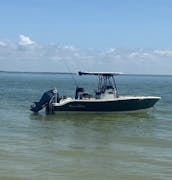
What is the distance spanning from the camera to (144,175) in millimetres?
16109

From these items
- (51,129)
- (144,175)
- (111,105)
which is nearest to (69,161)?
(144,175)

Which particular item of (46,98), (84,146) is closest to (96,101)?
(46,98)

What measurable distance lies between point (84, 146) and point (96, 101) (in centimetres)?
1361

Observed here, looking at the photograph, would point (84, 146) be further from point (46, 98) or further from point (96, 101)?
point (46, 98)

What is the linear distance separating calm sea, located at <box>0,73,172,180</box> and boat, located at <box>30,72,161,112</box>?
0.57 m

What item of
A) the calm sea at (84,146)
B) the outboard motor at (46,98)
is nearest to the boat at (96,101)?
the outboard motor at (46,98)

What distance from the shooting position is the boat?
35031 mm

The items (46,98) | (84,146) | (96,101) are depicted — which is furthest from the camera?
(46,98)

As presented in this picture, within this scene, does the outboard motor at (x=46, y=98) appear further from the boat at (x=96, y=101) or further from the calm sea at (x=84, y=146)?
the calm sea at (x=84, y=146)

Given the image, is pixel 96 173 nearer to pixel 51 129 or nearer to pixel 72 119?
pixel 51 129

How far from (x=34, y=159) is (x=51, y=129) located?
976 cm

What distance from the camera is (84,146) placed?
21.6 m

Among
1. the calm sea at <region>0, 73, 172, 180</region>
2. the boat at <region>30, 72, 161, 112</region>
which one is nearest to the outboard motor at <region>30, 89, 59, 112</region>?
the boat at <region>30, 72, 161, 112</region>

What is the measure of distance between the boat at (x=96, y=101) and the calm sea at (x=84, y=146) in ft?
1.86
